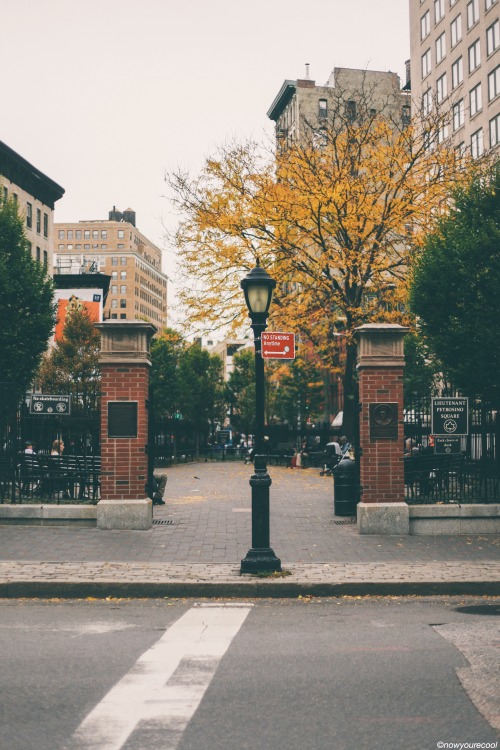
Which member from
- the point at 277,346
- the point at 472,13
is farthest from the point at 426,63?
the point at 277,346

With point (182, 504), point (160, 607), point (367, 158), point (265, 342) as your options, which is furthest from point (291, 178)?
point (160, 607)

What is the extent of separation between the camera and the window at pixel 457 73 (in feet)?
194

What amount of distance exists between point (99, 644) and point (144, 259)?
→ 157m

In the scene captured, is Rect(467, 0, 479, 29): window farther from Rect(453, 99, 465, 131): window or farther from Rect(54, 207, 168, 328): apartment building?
Rect(54, 207, 168, 328): apartment building

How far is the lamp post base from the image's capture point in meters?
10.0

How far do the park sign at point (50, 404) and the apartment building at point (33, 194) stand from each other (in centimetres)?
4255

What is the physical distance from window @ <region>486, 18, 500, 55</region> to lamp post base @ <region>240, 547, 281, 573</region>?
50.7 metres

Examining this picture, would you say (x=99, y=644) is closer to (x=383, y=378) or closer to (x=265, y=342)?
(x=265, y=342)

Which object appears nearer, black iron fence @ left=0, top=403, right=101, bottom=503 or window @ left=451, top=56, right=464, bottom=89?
black iron fence @ left=0, top=403, right=101, bottom=503

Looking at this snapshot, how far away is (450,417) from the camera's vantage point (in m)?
14.0

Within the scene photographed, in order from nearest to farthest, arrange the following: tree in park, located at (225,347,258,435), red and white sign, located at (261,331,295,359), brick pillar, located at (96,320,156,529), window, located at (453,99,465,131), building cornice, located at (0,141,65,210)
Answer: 1. red and white sign, located at (261,331,295,359)
2. brick pillar, located at (96,320,156,529)
3. building cornice, located at (0,141,65,210)
4. window, located at (453,99,465,131)
5. tree in park, located at (225,347,258,435)

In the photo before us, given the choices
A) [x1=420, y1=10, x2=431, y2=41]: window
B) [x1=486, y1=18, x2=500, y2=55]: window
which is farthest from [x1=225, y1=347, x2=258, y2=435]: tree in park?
[x1=486, y1=18, x2=500, y2=55]: window

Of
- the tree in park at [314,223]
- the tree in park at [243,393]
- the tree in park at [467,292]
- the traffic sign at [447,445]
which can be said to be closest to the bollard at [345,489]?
the traffic sign at [447,445]

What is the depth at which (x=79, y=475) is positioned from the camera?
14.4 m
